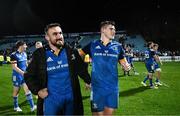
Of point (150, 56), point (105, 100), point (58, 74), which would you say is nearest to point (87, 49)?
point (105, 100)

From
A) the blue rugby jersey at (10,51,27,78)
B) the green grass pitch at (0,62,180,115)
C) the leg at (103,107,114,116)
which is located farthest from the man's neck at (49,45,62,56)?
the blue rugby jersey at (10,51,27,78)

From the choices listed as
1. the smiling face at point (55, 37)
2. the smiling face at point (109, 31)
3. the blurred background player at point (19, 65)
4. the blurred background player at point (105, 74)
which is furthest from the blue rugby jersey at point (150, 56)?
the smiling face at point (55, 37)

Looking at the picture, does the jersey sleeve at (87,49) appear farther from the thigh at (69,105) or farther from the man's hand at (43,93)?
the man's hand at (43,93)

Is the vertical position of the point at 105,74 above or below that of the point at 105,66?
below

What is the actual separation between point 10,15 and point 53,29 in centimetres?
5826

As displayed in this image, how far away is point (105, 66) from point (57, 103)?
1.85 m

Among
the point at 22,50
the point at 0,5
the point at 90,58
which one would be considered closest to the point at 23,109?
the point at 22,50

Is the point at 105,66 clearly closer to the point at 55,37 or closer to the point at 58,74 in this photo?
the point at 58,74

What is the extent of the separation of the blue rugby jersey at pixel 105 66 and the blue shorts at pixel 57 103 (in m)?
1.53

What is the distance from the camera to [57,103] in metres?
6.25

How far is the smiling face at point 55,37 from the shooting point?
20.4 ft

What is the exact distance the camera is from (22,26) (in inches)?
2532

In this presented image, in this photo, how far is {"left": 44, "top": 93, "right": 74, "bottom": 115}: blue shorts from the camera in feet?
20.5

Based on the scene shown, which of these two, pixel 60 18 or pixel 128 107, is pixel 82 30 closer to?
pixel 60 18
